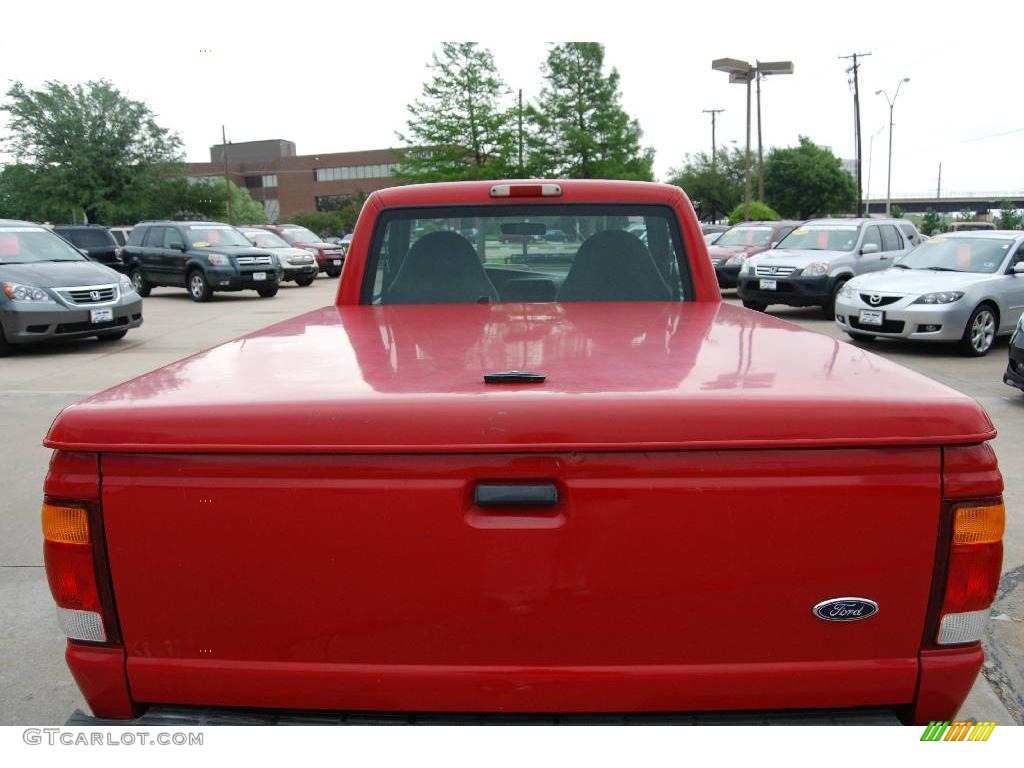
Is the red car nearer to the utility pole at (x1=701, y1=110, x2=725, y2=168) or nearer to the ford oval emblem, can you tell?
the ford oval emblem

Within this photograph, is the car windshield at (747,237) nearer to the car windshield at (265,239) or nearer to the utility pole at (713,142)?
the car windshield at (265,239)

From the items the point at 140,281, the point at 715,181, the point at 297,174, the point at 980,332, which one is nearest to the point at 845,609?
the point at 980,332

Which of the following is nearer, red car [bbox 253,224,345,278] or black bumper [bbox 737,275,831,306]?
black bumper [bbox 737,275,831,306]

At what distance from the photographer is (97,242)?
22844 millimetres

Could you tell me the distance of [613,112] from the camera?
4644 centimetres

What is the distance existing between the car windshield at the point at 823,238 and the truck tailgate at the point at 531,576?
15.5 meters

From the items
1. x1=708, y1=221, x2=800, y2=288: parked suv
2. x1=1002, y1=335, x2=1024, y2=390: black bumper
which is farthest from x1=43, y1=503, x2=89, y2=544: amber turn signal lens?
x1=708, y1=221, x2=800, y2=288: parked suv

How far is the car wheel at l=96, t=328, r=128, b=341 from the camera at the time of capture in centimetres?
1267

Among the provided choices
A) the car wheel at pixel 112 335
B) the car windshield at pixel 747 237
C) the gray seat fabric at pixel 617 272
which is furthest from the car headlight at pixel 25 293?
the car windshield at pixel 747 237

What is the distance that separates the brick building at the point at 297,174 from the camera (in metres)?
112

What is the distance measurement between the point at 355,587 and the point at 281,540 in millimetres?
167

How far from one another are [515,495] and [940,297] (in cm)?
1134

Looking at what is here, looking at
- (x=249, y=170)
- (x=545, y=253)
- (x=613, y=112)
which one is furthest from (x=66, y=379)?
(x=249, y=170)

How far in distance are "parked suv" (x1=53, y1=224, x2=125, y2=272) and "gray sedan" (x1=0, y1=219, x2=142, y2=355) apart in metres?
9.23
